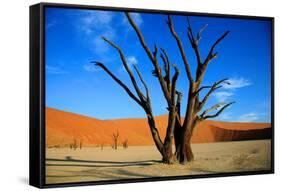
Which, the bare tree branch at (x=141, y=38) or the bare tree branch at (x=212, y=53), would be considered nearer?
the bare tree branch at (x=141, y=38)

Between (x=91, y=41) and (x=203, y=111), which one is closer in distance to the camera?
(x=91, y=41)

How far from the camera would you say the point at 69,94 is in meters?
8.15

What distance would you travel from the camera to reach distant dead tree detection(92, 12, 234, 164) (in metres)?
8.62

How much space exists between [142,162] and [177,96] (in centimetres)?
99

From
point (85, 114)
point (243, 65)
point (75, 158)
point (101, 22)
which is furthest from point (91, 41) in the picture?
point (243, 65)

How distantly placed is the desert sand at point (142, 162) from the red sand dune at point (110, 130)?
0.30ft

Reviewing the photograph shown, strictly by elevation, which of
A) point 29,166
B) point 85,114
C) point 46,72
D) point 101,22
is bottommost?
point 29,166

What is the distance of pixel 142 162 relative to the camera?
8586mm

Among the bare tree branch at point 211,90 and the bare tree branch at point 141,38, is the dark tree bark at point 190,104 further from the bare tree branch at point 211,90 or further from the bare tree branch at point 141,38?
the bare tree branch at point 141,38

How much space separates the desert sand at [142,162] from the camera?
8.10 metres

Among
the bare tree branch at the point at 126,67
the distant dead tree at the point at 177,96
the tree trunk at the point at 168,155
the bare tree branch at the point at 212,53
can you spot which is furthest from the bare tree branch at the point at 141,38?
the tree trunk at the point at 168,155

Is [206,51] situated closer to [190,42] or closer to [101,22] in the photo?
[190,42]

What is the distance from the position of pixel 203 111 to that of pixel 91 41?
1.86m

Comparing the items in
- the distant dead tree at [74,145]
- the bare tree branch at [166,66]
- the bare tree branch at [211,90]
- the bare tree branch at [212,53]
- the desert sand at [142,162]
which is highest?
the bare tree branch at [212,53]
